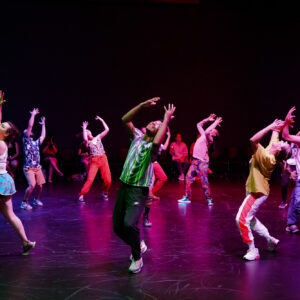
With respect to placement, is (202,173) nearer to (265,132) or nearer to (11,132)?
(265,132)

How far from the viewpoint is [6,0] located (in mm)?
13555

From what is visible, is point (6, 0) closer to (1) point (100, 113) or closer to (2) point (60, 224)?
(1) point (100, 113)

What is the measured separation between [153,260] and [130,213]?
0.90 metres

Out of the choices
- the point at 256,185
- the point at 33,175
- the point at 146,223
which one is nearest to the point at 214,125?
the point at 146,223

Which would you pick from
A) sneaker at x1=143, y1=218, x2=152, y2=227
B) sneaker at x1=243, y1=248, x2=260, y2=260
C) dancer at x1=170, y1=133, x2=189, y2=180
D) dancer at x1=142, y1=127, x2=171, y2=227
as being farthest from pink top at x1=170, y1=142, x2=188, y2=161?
sneaker at x1=243, y1=248, x2=260, y2=260

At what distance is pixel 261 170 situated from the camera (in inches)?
188

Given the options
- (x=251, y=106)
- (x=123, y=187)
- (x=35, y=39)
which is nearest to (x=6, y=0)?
(x=35, y=39)

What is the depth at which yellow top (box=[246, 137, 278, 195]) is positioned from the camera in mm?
4727

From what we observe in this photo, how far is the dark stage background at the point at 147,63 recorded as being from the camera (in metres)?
14.0

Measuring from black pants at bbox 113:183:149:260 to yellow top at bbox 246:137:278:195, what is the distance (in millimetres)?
1403

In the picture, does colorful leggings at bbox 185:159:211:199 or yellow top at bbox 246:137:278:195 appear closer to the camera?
yellow top at bbox 246:137:278:195

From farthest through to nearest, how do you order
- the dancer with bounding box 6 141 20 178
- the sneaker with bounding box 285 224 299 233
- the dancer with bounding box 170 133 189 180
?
the dancer with bounding box 170 133 189 180
the dancer with bounding box 6 141 20 178
the sneaker with bounding box 285 224 299 233

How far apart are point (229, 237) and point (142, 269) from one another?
1913mm

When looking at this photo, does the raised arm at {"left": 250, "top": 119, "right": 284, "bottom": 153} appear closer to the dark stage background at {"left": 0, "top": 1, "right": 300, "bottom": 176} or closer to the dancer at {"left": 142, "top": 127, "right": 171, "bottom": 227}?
the dancer at {"left": 142, "top": 127, "right": 171, "bottom": 227}
